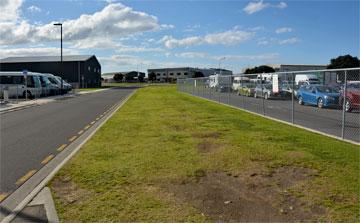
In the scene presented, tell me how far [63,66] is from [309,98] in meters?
75.1

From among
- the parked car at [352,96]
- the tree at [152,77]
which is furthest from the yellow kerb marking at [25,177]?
the tree at [152,77]

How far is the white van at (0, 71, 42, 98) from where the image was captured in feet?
126

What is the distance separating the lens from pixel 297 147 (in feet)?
31.1

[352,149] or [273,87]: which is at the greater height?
[273,87]

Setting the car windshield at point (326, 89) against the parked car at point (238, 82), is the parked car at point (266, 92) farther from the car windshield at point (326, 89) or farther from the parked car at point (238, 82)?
the parked car at point (238, 82)

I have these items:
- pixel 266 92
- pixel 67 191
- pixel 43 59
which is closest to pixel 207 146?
pixel 67 191

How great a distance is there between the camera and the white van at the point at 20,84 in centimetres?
3847

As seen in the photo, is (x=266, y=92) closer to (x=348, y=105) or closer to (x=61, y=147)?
(x=348, y=105)

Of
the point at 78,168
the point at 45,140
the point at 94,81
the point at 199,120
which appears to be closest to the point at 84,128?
the point at 45,140

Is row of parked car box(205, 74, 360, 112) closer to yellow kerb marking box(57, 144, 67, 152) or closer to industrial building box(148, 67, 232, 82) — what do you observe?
yellow kerb marking box(57, 144, 67, 152)

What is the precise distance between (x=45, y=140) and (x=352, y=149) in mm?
7913

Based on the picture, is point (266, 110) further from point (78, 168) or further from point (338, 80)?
point (78, 168)

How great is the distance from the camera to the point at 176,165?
26.1ft

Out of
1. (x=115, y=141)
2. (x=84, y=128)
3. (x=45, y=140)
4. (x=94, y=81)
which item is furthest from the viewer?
(x=94, y=81)
